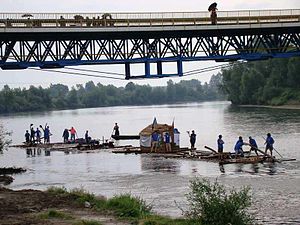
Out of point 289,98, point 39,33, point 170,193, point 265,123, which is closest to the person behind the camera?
point 170,193

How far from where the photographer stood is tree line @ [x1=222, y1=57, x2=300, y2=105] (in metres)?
114

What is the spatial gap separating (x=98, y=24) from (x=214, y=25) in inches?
285

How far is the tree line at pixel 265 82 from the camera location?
4469 inches

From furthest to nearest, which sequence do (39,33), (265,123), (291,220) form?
(265,123)
(39,33)
(291,220)

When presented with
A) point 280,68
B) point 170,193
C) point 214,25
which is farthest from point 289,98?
point 170,193

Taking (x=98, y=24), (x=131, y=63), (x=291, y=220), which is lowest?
(x=291, y=220)

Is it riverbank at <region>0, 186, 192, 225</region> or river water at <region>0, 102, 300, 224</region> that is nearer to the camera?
riverbank at <region>0, 186, 192, 225</region>

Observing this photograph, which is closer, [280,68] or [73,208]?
[73,208]

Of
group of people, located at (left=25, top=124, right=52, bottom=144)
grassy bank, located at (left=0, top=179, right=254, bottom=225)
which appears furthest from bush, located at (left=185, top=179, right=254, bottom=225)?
group of people, located at (left=25, top=124, right=52, bottom=144)

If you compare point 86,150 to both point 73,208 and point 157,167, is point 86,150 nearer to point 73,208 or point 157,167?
point 157,167

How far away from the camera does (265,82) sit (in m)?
126

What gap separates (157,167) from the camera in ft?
120

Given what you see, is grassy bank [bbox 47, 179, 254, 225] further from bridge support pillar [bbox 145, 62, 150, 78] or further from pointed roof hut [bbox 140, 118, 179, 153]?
pointed roof hut [bbox 140, 118, 179, 153]

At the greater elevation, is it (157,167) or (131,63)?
(131,63)
